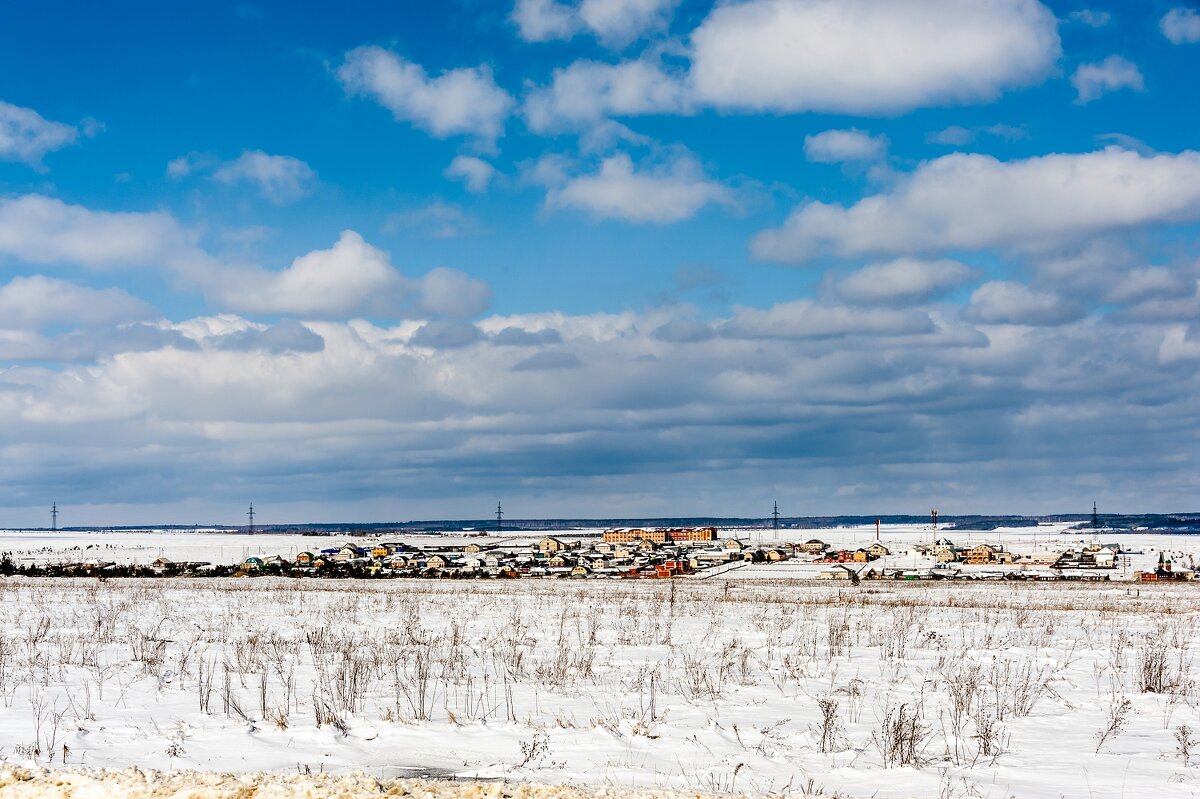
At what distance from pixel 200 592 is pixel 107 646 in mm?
18296

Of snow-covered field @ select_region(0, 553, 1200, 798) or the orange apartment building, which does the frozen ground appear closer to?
snow-covered field @ select_region(0, 553, 1200, 798)

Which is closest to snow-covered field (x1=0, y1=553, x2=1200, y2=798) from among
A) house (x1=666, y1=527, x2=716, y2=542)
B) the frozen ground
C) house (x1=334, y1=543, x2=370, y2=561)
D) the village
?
the frozen ground

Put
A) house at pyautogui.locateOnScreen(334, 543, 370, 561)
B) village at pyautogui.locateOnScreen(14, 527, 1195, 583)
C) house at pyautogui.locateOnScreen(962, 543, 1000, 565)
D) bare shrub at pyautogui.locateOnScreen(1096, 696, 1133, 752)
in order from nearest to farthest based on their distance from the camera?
1. bare shrub at pyautogui.locateOnScreen(1096, 696, 1133, 752)
2. village at pyautogui.locateOnScreen(14, 527, 1195, 583)
3. house at pyautogui.locateOnScreen(962, 543, 1000, 565)
4. house at pyautogui.locateOnScreen(334, 543, 370, 561)

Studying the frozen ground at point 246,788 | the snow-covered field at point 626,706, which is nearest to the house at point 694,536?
the snow-covered field at point 626,706

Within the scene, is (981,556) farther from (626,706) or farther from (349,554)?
(626,706)

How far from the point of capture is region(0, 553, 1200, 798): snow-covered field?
8.36 meters

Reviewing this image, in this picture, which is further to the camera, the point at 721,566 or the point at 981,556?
the point at 981,556

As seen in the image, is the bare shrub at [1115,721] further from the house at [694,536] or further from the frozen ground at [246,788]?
the house at [694,536]

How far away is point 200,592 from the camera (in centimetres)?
3294

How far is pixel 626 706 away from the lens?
1102 cm

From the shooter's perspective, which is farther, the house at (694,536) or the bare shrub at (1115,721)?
the house at (694,536)

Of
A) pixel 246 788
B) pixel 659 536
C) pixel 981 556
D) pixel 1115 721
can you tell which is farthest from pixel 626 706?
pixel 659 536

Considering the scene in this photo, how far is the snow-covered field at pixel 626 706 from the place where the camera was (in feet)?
27.4

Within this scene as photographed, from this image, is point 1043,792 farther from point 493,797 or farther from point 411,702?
point 411,702
